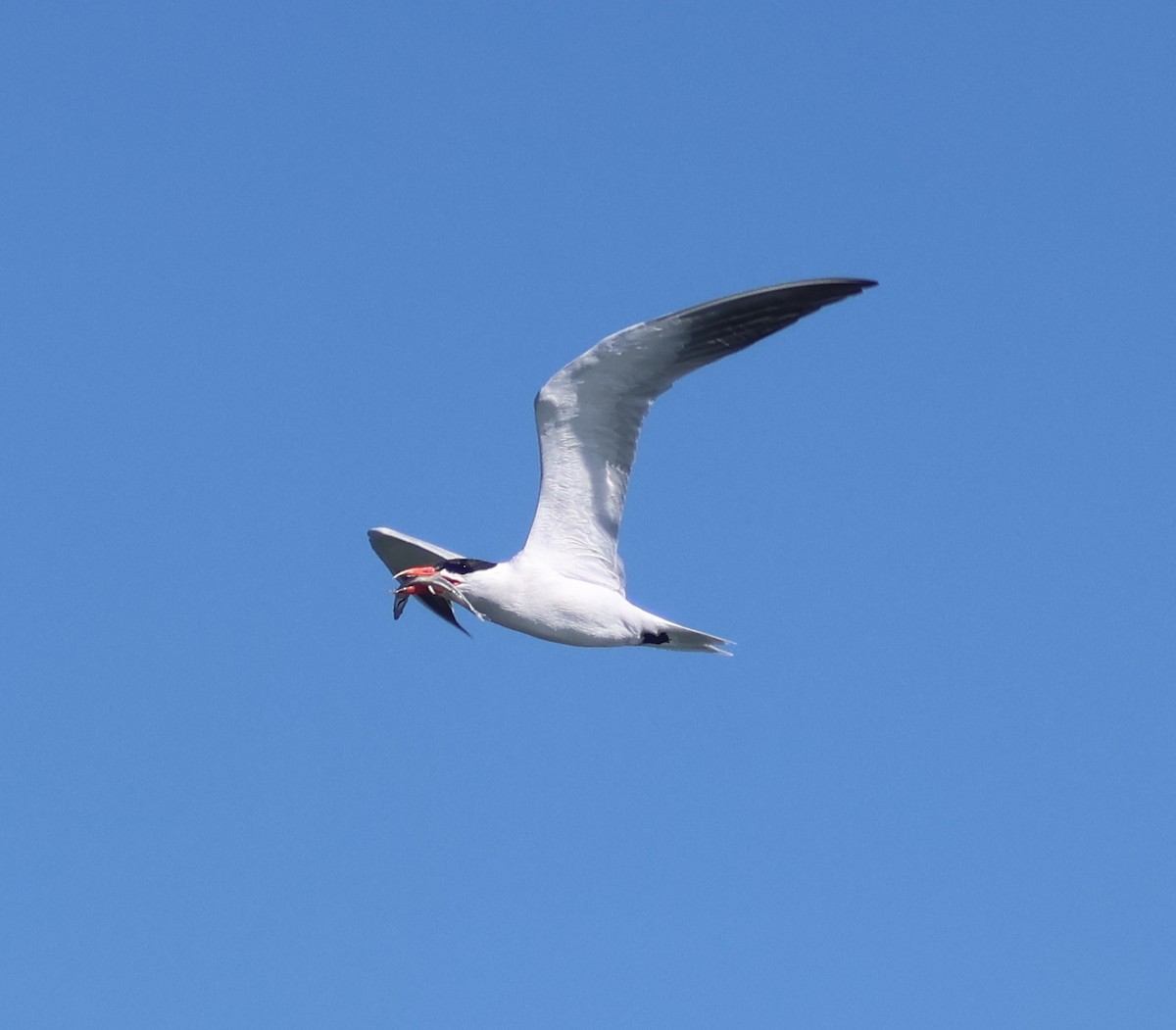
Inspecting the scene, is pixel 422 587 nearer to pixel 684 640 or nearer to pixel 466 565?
pixel 466 565

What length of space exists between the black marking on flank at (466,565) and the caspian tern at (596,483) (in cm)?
1

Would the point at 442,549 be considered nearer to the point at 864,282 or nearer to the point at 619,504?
the point at 619,504

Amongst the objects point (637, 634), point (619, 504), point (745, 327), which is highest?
point (745, 327)

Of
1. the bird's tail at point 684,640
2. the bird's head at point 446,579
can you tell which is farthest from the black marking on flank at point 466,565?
the bird's tail at point 684,640

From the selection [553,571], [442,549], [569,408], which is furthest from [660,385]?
[442,549]

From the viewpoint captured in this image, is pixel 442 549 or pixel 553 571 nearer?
pixel 553 571

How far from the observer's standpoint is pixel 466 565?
18.6 m

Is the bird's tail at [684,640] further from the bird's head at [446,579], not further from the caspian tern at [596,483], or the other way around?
the bird's head at [446,579]

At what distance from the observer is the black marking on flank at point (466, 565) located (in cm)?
1852

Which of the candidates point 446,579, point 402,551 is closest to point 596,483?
point 446,579

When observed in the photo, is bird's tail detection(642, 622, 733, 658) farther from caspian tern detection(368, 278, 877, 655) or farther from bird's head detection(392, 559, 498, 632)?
bird's head detection(392, 559, 498, 632)

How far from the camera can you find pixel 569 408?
59.7ft

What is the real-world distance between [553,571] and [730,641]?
203 centimetres

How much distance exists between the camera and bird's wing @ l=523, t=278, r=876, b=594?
17.6 m
